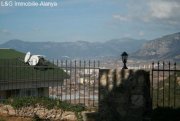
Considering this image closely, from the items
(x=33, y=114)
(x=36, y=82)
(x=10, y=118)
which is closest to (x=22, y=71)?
(x=36, y=82)

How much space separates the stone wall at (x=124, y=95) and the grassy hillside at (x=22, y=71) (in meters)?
2.22

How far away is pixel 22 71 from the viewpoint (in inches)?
934

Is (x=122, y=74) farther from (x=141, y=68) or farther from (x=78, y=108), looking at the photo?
(x=78, y=108)

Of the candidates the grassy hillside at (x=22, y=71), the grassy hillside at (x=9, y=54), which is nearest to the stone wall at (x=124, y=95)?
the grassy hillside at (x=22, y=71)

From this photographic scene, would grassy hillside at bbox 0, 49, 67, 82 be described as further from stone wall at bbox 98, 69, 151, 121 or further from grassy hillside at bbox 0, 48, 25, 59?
stone wall at bbox 98, 69, 151, 121

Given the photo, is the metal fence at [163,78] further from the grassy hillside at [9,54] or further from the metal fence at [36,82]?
the grassy hillside at [9,54]

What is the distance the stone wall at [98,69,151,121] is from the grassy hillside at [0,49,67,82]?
222cm

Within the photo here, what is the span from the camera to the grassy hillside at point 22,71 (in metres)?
15.9

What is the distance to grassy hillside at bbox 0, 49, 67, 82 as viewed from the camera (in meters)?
15.9

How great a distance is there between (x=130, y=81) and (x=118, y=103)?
0.72m

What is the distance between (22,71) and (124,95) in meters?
12.9

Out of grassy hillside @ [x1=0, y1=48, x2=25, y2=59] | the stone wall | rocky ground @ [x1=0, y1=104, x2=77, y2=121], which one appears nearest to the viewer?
the stone wall

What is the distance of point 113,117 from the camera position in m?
11.9

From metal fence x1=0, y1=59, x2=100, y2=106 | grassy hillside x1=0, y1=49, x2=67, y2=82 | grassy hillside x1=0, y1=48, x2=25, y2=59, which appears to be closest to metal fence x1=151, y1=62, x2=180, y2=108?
metal fence x1=0, y1=59, x2=100, y2=106
